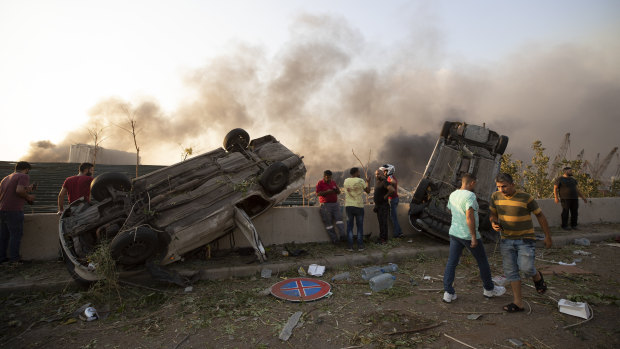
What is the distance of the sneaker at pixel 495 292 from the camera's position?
14.6ft

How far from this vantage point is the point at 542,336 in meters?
3.39

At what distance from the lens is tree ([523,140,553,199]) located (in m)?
15.4

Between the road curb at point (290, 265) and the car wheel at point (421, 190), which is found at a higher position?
the car wheel at point (421, 190)

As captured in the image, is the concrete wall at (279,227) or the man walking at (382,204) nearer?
the concrete wall at (279,227)

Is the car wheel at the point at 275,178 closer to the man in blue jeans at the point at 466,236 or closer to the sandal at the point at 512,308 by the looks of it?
the man in blue jeans at the point at 466,236

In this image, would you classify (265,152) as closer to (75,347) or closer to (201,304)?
(201,304)

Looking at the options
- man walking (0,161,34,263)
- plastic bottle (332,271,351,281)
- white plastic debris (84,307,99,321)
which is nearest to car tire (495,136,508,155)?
plastic bottle (332,271,351,281)

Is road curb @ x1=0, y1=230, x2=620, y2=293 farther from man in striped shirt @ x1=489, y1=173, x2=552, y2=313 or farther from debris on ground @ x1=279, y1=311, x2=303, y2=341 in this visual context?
man in striped shirt @ x1=489, y1=173, x2=552, y2=313

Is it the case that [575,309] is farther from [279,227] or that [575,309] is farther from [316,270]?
[279,227]

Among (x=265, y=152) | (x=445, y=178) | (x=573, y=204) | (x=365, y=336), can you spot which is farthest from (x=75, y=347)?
(x=573, y=204)

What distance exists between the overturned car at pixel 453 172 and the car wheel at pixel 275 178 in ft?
11.1

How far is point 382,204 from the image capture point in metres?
7.53

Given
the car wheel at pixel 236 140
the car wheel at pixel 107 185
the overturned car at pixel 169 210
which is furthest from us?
the car wheel at pixel 236 140

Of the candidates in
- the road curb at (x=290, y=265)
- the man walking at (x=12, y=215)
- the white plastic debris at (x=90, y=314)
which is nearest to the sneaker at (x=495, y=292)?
the road curb at (x=290, y=265)
